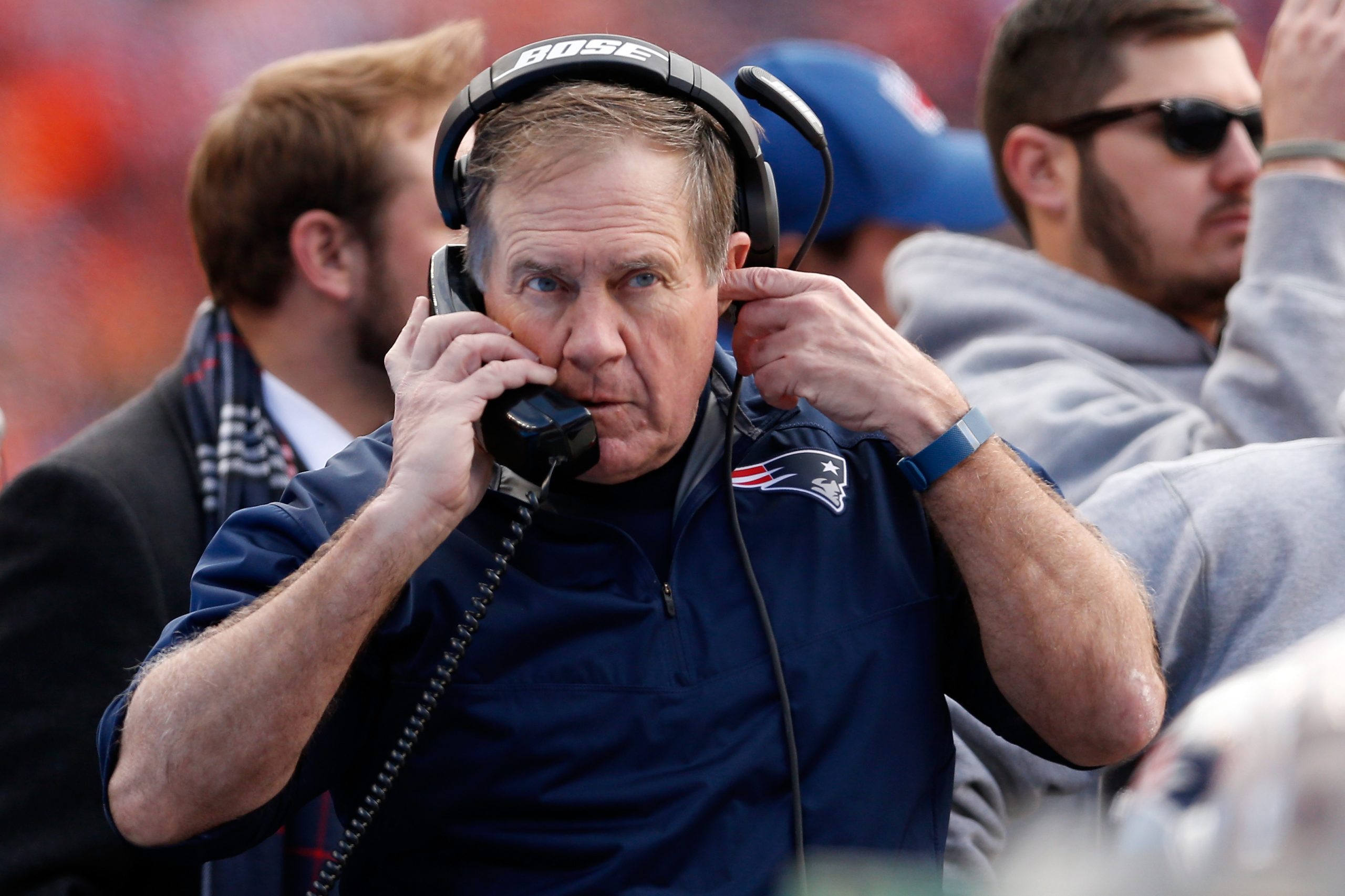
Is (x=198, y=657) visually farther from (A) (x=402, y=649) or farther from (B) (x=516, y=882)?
(B) (x=516, y=882)

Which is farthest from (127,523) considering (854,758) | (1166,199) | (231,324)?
(1166,199)

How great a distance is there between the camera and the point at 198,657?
157 centimetres

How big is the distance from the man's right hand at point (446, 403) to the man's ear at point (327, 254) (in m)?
1.18

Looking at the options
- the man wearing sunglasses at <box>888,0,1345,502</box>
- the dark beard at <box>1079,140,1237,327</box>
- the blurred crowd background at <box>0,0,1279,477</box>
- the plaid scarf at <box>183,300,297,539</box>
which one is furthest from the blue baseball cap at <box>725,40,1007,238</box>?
the blurred crowd background at <box>0,0,1279,477</box>

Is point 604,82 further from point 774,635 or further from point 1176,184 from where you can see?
point 1176,184

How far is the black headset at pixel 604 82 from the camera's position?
5.62 feet

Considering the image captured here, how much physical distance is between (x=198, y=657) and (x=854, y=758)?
0.76 meters

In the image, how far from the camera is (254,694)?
5.06 ft

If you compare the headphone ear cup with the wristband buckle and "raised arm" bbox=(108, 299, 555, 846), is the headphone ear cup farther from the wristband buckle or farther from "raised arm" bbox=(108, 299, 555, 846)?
"raised arm" bbox=(108, 299, 555, 846)

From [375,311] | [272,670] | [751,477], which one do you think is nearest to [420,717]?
[272,670]

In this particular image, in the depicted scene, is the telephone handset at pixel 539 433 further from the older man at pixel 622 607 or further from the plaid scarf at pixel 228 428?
the plaid scarf at pixel 228 428

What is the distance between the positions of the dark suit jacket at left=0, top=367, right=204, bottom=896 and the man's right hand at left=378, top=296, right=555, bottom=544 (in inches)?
29.1

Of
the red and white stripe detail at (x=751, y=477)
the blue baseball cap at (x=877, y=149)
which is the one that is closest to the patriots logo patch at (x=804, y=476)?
the red and white stripe detail at (x=751, y=477)

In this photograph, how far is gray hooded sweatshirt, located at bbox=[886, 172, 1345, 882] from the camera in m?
2.16
